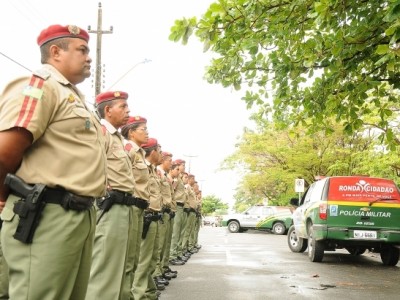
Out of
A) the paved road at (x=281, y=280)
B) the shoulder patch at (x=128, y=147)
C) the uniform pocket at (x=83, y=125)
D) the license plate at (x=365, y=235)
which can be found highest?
the shoulder patch at (x=128, y=147)

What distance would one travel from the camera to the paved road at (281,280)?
707 cm

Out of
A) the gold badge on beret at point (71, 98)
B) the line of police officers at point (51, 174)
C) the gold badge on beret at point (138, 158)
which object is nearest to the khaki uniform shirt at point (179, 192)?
the gold badge on beret at point (138, 158)

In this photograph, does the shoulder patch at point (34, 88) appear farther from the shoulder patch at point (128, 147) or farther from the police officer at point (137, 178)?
the shoulder patch at point (128, 147)

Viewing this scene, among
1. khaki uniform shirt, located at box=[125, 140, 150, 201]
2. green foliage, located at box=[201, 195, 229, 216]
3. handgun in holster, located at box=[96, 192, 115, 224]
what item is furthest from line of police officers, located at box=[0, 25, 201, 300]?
green foliage, located at box=[201, 195, 229, 216]

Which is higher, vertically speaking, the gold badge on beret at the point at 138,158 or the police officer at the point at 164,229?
the gold badge on beret at the point at 138,158

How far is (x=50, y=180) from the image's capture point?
2695 millimetres

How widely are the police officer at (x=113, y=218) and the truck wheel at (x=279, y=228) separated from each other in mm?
24563

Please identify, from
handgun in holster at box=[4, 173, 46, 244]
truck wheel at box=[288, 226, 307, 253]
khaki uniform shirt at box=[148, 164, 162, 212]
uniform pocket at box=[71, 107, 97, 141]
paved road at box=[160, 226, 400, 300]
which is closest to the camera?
handgun in holster at box=[4, 173, 46, 244]

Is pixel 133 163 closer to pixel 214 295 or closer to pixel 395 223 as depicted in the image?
pixel 214 295

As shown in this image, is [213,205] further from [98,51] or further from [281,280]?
[281,280]

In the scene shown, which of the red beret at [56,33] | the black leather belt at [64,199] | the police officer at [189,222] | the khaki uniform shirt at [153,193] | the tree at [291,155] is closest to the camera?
the black leather belt at [64,199]

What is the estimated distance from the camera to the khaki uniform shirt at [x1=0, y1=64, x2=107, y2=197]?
2.64m

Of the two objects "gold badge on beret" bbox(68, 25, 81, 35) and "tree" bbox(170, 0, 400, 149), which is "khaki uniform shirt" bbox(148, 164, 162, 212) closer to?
"tree" bbox(170, 0, 400, 149)

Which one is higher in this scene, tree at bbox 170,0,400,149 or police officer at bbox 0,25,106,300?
tree at bbox 170,0,400,149
